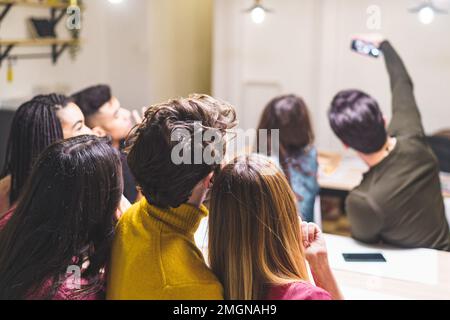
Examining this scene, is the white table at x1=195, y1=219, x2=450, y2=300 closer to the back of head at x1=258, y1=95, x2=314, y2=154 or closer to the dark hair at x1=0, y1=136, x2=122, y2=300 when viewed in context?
the back of head at x1=258, y1=95, x2=314, y2=154

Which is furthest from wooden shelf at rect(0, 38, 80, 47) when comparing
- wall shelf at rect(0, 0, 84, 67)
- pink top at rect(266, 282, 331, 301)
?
pink top at rect(266, 282, 331, 301)

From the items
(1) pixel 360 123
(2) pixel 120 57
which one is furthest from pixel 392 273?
(2) pixel 120 57

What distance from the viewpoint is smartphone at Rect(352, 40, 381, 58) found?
1.78m

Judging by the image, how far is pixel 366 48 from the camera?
1.83m

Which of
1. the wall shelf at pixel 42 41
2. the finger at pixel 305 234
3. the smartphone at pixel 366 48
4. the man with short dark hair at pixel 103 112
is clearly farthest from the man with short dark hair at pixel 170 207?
the wall shelf at pixel 42 41

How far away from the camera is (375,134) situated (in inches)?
63.9

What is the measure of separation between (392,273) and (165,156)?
2.60ft

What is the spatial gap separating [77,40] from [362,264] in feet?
5.60

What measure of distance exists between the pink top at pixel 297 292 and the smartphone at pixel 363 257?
60cm

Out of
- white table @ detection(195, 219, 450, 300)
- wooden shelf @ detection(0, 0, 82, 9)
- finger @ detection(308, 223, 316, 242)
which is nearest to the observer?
finger @ detection(308, 223, 316, 242)

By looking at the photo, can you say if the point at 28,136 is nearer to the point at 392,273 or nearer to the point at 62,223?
the point at 62,223

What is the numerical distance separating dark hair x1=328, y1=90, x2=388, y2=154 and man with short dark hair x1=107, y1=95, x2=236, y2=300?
0.77m

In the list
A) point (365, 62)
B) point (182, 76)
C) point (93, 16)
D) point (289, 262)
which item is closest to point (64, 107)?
point (289, 262)

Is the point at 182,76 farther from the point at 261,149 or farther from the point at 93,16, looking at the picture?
the point at 261,149
